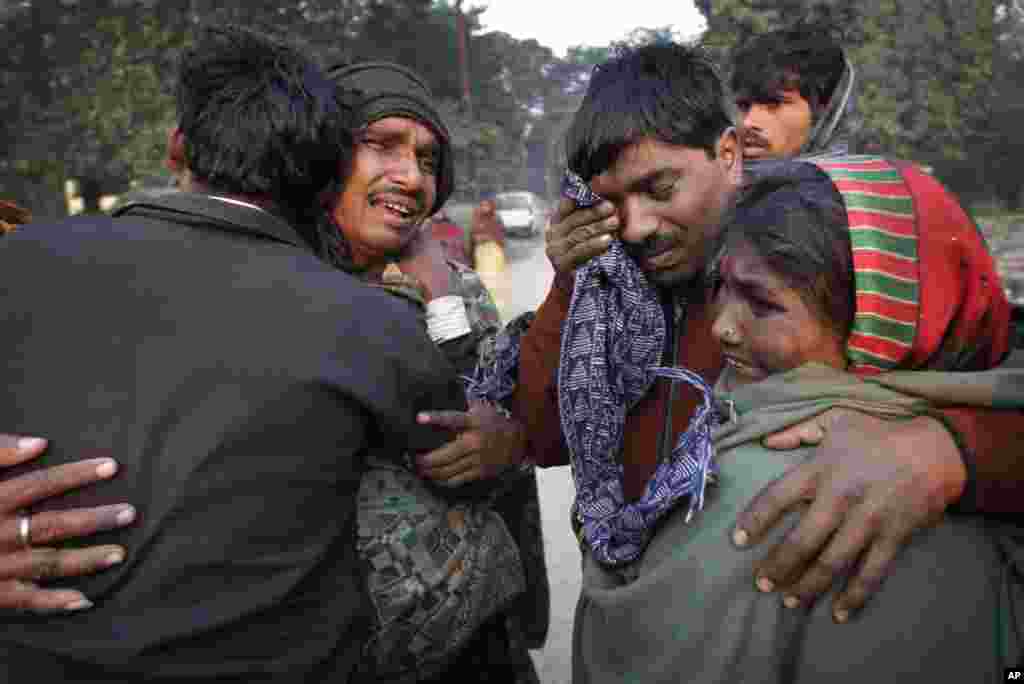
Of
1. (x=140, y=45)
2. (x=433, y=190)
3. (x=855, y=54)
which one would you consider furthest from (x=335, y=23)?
(x=433, y=190)

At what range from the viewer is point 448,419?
1541 millimetres

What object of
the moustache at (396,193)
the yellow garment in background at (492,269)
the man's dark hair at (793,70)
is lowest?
the yellow garment in background at (492,269)

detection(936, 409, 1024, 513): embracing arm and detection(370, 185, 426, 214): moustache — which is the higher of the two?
detection(370, 185, 426, 214): moustache

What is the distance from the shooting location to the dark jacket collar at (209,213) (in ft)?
4.43

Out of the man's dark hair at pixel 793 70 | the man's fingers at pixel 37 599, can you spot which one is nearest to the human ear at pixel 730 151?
the man's dark hair at pixel 793 70

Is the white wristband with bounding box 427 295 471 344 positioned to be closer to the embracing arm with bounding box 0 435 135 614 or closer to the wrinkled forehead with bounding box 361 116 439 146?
the wrinkled forehead with bounding box 361 116 439 146

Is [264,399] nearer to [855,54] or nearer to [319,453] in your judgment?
[319,453]

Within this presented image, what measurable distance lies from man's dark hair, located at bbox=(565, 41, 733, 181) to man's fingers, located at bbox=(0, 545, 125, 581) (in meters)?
1.09

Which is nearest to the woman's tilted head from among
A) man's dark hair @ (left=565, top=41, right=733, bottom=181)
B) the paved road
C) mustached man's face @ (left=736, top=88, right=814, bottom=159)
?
man's dark hair @ (left=565, top=41, right=733, bottom=181)

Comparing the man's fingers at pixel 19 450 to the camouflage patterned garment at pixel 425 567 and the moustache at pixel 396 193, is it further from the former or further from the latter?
the moustache at pixel 396 193

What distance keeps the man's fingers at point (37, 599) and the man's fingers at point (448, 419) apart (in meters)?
0.60

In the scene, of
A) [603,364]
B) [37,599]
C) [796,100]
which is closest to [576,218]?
[603,364]

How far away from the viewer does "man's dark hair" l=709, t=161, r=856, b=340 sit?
47.6 inches

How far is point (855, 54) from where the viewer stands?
12.8 meters
